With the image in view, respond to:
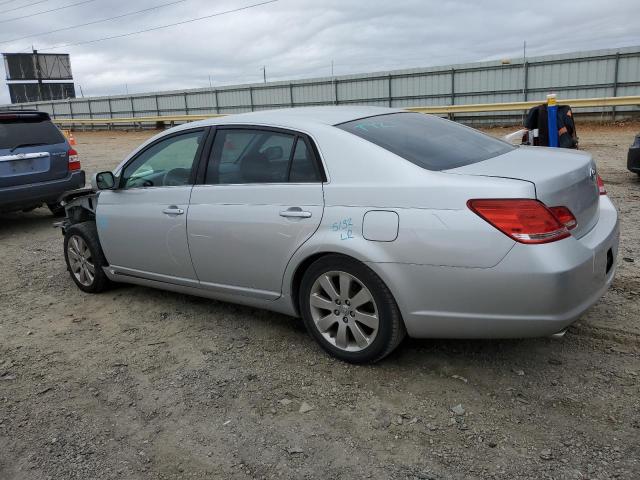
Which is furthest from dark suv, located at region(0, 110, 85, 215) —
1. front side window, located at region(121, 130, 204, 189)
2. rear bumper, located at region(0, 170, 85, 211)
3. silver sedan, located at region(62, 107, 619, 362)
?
silver sedan, located at region(62, 107, 619, 362)

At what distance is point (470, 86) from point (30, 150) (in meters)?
21.2

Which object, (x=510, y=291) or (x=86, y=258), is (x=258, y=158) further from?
(x=86, y=258)

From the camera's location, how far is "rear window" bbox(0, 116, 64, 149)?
773 centimetres

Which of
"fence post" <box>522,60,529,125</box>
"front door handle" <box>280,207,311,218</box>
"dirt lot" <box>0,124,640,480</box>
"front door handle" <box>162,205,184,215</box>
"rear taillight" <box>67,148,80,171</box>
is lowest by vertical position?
"dirt lot" <box>0,124,640,480</box>

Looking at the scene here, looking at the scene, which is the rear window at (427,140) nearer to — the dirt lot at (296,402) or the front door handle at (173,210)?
the dirt lot at (296,402)

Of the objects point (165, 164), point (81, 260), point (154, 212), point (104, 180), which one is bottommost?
point (81, 260)

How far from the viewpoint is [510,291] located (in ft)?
9.36

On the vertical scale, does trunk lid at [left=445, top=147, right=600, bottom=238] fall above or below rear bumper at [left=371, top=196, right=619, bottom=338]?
above

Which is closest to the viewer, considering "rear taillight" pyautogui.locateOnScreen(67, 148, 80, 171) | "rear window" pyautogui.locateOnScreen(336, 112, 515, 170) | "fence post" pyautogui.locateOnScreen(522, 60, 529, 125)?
"rear window" pyautogui.locateOnScreen(336, 112, 515, 170)

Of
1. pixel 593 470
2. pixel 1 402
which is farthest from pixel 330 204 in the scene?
pixel 1 402

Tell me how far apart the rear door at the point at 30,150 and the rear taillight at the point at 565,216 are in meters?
7.14

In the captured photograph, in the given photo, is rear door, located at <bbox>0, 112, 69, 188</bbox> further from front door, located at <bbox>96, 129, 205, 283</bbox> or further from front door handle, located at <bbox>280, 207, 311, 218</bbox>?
front door handle, located at <bbox>280, 207, 311, 218</bbox>

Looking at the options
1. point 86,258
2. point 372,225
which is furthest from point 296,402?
point 86,258

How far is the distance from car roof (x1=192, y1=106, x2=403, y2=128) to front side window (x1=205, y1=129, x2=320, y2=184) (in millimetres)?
84
